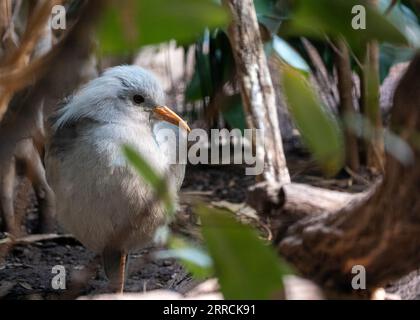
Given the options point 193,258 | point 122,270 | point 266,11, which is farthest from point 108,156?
point 193,258

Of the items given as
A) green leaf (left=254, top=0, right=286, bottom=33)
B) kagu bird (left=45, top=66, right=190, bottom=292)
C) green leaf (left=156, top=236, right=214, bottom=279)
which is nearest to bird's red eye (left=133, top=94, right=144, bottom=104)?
kagu bird (left=45, top=66, right=190, bottom=292)

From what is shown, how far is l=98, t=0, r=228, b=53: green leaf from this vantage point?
0.45m

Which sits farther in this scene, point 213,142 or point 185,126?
point 213,142

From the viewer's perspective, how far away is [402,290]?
194 centimetres

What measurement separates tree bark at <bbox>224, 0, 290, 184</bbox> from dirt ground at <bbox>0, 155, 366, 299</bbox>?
15cm

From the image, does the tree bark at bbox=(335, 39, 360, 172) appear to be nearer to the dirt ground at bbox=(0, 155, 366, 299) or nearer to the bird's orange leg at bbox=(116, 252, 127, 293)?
the dirt ground at bbox=(0, 155, 366, 299)

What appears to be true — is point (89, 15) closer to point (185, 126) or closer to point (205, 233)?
point (205, 233)

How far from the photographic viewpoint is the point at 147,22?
1.47 ft

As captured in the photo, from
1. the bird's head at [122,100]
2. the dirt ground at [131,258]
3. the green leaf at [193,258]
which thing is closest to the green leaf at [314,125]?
the green leaf at [193,258]

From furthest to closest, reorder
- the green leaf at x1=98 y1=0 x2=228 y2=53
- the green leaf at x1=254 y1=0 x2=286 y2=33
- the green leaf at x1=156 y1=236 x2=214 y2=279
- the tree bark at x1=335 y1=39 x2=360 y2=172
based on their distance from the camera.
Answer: the tree bark at x1=335 y1=39 x2=360 y2=172 < the green leaf at x1=254 y1=0 x2=286 y2=33 < the green leaf at x1=156 y1=236 x2=214 y2=279 < the green leaf at x1=98 y1=0 x2=228 y2=53

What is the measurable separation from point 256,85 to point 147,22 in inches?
88.1

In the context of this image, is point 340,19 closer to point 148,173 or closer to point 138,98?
point 148,173
